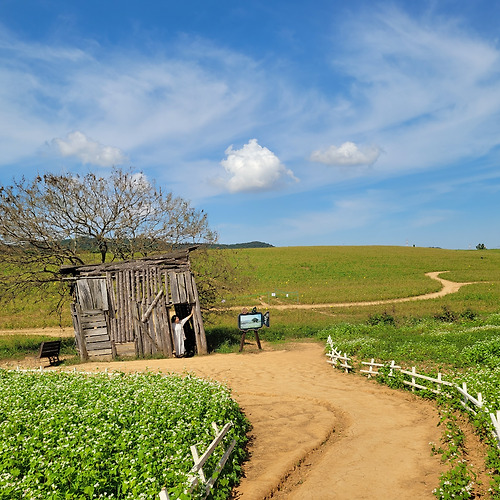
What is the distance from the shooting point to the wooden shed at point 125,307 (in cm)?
2086

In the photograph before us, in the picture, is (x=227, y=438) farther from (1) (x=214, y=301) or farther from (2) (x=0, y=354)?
(2) (x=0, y=354)

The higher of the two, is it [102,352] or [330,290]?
[330,290]

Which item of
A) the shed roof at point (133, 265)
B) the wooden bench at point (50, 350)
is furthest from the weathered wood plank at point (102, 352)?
the shed roof at point (133, 265)

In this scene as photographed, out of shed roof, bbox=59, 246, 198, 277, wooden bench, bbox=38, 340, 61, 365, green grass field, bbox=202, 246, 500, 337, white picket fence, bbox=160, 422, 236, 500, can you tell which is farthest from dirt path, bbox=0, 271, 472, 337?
white picket fence, bbox=160, 422, 236, 500

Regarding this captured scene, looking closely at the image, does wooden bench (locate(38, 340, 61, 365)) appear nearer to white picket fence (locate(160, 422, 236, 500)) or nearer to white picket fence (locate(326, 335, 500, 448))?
white picket fence (locate(326, 335, 500, 448))

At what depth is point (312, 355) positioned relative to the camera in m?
20.0

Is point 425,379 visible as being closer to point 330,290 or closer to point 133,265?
point 133,265

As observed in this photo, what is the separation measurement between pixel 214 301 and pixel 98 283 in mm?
6286

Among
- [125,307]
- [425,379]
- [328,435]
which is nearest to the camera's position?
[328,435]

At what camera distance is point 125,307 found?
822 inches

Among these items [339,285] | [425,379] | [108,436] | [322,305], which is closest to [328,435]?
[425,379]

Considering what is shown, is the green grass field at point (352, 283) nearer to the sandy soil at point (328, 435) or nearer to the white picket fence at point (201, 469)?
the sandy soil at point (328, 435)

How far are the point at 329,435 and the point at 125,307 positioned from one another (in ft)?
42.6

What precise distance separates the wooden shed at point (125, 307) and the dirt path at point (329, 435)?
11.8 feet
